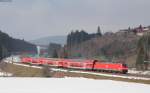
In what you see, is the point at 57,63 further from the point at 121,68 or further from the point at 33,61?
the point at 121,68

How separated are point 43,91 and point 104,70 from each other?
60.6m

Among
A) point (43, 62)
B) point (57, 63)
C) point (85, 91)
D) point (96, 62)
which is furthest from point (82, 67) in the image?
point (85, 91)

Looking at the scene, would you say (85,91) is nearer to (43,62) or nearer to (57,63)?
(57,63)

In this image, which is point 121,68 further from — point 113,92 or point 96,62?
point 113,92

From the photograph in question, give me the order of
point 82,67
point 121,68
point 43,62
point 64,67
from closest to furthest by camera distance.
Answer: point 121,68
point 82,67
point 64,67
point 43,62

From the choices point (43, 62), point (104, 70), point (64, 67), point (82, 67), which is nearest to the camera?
point (104, 70)

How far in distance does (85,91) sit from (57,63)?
3129 inches

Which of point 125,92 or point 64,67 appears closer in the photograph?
point 125,92

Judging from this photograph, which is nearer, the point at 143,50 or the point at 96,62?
the point at 96,62

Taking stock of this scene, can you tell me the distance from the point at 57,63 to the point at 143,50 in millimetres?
32214

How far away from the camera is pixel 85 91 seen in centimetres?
2273

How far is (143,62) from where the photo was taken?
112 m

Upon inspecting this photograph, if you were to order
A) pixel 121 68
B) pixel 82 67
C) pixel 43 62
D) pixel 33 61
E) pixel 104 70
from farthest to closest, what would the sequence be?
pixel 33 61
pixel 43 62
pixel 82 67
pixel 104 70
pixel 121 68

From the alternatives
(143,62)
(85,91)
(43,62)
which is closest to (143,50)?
(143,62)
